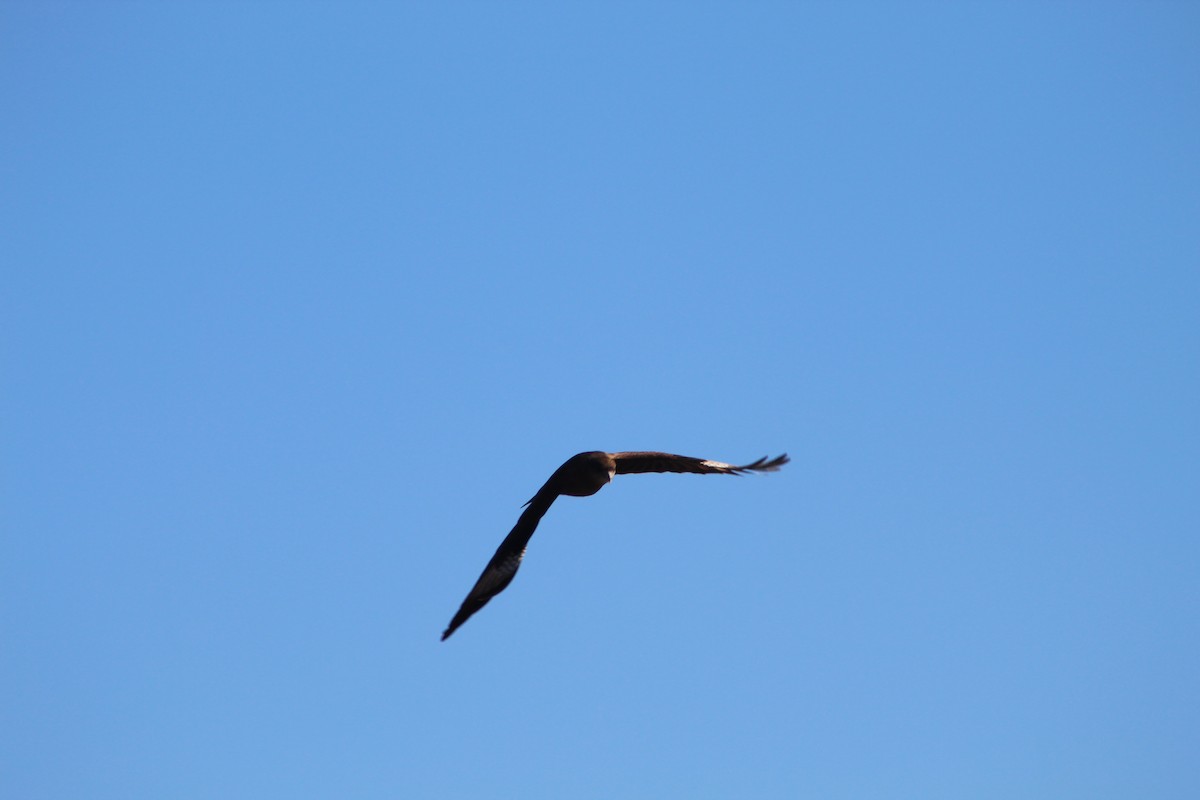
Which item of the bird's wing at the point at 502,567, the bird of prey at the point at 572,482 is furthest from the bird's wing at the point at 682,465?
the bird's wing at the point at 502,567

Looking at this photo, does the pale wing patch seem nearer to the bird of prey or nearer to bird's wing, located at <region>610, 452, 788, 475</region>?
the bird of prey

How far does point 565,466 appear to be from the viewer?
82.8 ft

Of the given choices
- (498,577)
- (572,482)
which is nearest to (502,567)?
(498,577)

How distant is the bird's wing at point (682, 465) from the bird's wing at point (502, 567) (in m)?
3.15

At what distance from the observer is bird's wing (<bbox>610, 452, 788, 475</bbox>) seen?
1066 inches

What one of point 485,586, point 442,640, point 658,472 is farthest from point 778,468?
point 442,640

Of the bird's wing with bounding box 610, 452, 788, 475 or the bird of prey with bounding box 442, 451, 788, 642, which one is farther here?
the bird's wing with bounding box 610, 452, 788, 475

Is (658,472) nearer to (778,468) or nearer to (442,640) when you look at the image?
(778,468)

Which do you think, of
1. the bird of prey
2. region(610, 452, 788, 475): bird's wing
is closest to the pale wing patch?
the bird of prey

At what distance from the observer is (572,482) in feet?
82.4

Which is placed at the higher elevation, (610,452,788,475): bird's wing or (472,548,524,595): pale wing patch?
(610,452,788,475): bird's wing

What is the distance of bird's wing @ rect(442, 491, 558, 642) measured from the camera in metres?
22.9

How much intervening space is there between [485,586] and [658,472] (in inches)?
230

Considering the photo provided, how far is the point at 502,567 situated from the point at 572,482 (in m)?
2.47
